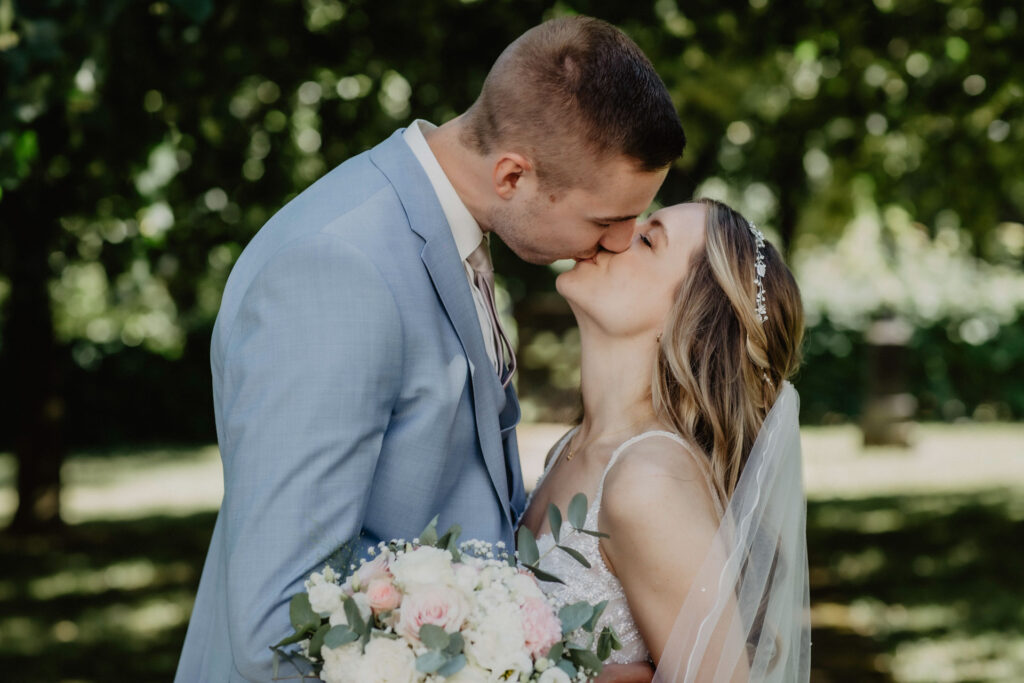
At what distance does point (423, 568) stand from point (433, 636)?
131 mm

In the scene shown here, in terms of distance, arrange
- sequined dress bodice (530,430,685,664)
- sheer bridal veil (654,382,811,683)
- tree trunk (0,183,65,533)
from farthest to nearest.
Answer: tree trunk (0,183,65,533) < sequined dress bodice (530,430,685,664) < sheer bridal veil (654,382,811,683)

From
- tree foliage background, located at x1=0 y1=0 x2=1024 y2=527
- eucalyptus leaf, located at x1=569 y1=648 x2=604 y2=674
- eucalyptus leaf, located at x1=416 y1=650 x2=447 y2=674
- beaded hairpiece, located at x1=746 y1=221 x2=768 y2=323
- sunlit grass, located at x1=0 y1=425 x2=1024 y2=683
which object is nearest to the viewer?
eucalyptus leaf, located at x1=416 y1=650 x2=447 y2=674

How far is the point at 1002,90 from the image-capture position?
24.0ft

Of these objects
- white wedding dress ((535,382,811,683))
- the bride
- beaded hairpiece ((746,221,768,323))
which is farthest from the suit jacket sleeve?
beaded hairpiece ((746,221,768,323))

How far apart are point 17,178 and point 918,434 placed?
16.8m

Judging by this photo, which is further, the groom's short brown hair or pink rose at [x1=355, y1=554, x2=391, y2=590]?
the groom's short brown hair

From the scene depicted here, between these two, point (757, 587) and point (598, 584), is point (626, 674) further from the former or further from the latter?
point (757, 587)

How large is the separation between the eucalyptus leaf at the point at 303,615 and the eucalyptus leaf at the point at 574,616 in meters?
0.53

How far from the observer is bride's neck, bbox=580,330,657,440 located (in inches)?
129

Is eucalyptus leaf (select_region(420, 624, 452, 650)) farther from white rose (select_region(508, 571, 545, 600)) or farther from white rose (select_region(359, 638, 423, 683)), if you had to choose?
white rose (select_region(508, 571, 545, 600))

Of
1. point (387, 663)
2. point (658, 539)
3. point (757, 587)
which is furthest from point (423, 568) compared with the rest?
point (757, 587)

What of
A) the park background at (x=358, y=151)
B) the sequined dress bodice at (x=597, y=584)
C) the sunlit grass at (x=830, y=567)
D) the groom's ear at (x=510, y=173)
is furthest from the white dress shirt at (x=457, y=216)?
the sunlit grass at (x=830, y=567)

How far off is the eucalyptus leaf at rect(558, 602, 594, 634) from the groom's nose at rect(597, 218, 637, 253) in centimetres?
112

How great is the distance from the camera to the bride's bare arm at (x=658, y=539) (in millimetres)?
2725
